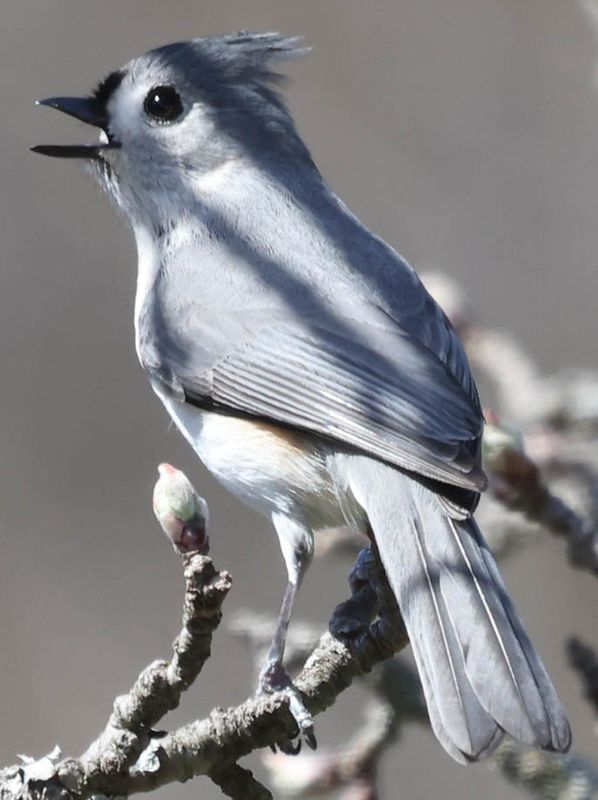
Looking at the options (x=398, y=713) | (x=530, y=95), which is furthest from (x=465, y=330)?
(x=530, y=95)

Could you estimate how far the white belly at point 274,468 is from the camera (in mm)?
2596

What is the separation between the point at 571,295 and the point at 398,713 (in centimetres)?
219

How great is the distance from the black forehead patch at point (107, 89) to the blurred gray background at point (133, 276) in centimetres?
114

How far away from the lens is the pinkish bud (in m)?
1.93

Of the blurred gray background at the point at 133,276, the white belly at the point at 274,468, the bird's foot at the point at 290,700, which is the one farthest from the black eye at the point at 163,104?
the bird's foot at the point at 290,700

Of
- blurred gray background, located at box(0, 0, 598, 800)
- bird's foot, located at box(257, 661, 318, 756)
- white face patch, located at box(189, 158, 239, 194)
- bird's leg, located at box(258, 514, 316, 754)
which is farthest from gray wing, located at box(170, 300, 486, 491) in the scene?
blurred gray background, located at box(0, 0, 598, 800)

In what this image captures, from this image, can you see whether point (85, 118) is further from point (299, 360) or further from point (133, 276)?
point (133, 276)

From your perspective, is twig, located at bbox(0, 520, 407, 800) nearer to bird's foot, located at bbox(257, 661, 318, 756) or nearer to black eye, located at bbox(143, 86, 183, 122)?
bird's foot, located at bbox(257, 661, 318, 756)

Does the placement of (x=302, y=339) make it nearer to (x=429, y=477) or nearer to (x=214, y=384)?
(x=214, y=384)

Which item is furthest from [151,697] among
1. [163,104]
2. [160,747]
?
[163,104]

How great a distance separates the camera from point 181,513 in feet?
6.36

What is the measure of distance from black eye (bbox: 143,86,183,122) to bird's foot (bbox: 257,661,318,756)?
54.4 inches

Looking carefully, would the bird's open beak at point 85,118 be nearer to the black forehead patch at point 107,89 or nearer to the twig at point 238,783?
the black forehead patch at point 107,89

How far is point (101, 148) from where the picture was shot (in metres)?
3.18
